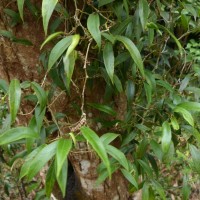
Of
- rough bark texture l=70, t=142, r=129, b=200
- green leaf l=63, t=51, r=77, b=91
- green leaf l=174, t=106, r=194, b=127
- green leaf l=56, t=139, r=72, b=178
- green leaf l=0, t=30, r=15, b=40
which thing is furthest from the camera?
rough bark texture l=70, t=142, r=129, b=200

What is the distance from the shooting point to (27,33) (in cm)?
92

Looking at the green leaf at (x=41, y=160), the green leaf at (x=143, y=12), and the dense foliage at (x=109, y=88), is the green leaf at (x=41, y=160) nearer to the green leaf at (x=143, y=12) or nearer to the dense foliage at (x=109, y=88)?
the dense foliage at (x=109, y=88)

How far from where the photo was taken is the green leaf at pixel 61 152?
0.53 metres

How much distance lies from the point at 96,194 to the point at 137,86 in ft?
1.36

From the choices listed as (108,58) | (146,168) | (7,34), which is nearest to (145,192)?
(146,168)

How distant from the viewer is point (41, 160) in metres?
0.58

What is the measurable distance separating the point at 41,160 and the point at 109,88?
1.32 feet

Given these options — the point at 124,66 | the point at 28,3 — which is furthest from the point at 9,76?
the point at 124,66

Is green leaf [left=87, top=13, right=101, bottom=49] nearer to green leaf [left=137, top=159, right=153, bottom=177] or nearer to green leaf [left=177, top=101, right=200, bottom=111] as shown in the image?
green leaf [left=177, top=101, right=200, bottom=111]

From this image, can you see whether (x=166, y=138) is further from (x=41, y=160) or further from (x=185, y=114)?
(x=41, y=160)

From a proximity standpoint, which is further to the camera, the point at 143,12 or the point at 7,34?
the point at 7,34

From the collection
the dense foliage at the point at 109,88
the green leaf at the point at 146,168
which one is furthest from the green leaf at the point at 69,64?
the green leaf at the point at 146,168

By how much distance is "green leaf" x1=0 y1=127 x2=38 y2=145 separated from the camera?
62cm

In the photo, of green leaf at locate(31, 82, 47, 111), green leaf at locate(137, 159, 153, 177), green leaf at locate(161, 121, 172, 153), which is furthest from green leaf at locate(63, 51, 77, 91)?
green leaf at locate(137, 159, 153, 177)
